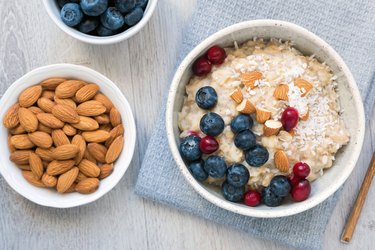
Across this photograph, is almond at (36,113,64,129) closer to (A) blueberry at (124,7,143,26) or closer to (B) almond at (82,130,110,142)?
(B) almond at (82,130,110,142)

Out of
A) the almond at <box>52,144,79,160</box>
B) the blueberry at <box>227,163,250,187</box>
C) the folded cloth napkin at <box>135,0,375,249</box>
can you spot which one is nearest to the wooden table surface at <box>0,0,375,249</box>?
the folded cloth napkin at <box>135,0,375,249</box>

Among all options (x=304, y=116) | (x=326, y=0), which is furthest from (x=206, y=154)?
(x=326, y=0)

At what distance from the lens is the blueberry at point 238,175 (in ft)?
3.29

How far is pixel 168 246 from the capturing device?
4.13ft

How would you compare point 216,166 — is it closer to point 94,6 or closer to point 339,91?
point 339,91

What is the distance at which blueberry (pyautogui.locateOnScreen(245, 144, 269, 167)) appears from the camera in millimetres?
997

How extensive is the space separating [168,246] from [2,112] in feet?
1.55

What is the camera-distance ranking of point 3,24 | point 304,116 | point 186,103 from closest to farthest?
point 304,116 < point 186,103 < point 3,24

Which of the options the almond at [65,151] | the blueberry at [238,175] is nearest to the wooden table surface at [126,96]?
the almond at [65,151]

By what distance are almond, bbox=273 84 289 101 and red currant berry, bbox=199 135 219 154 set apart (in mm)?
142

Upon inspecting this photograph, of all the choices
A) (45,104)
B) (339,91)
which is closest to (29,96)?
(45,104)

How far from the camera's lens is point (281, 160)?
3.32 ft

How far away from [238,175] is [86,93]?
0.38 m

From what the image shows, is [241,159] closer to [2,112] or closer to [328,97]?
[328,97]
